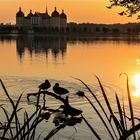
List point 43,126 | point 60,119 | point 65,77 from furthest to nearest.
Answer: point 65,77 → point 43,126 → point 60,119

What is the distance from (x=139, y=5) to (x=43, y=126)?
189 inches

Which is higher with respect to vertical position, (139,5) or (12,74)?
(139,5)

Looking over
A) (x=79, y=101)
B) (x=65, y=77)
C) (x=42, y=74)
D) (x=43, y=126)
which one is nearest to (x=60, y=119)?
(x=43, y=126)

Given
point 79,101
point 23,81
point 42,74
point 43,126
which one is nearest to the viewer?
point 43,126

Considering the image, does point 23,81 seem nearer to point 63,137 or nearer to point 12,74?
point 12,74

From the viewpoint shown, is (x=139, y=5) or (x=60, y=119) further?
(x=139, y=5)

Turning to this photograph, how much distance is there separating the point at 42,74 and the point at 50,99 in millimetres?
11908

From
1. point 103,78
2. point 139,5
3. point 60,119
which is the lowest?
point 103,78

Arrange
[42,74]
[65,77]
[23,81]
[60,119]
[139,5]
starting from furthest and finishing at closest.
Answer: [42,74] < [65,77] < [23,81] < [139,5] < [60,119]

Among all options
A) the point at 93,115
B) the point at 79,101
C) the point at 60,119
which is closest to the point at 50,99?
the point at 79,101

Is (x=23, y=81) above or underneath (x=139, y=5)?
underneath

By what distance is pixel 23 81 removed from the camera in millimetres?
24344

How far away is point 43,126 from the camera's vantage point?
12477mm

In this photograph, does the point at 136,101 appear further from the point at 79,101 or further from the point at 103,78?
the point at 103,78
